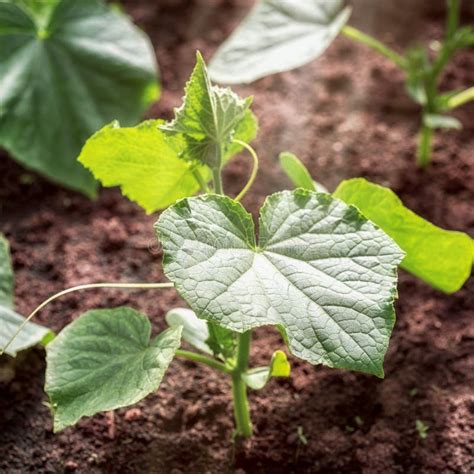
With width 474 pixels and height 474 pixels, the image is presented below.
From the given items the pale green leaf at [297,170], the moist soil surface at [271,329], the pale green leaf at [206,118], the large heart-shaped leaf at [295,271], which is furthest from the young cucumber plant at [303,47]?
the large heart-shaped leaf at [295,271]

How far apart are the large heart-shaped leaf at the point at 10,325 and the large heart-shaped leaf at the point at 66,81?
40cm

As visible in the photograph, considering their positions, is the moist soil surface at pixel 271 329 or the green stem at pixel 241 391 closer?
the green stem at pixel 241 391

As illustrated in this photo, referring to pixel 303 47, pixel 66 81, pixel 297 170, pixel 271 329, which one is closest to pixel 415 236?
pixel 297 170

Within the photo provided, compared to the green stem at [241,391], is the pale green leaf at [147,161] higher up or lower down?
higher up

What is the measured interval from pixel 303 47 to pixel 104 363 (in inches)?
35.8

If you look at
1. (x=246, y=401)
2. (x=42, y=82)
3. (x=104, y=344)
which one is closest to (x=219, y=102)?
(x=104, y=344)

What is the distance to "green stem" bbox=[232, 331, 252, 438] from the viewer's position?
136cm

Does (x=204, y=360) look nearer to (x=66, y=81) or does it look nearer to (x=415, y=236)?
(x=415, y=236)

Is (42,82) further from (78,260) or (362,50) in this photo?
(362,50)

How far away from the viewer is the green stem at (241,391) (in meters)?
1.36

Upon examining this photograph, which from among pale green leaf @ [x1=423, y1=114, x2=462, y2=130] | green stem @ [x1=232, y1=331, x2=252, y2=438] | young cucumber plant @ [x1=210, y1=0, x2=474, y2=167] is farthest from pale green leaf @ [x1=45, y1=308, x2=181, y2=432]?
pale green leaf @ [x1=423, y1=114, x2=462, y2=130]

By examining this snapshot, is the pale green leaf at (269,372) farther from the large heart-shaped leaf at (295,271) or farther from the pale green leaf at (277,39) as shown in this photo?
the pale green leaf at (277,39)

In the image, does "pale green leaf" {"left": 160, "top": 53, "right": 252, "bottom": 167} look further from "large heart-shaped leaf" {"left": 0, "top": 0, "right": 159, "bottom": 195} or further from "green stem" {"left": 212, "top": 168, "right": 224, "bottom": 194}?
"large heart-shaped leaf" {"left": 0, "top": 0, "right": 159, "bottom": 195}

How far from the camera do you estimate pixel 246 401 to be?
1463 millimetres
